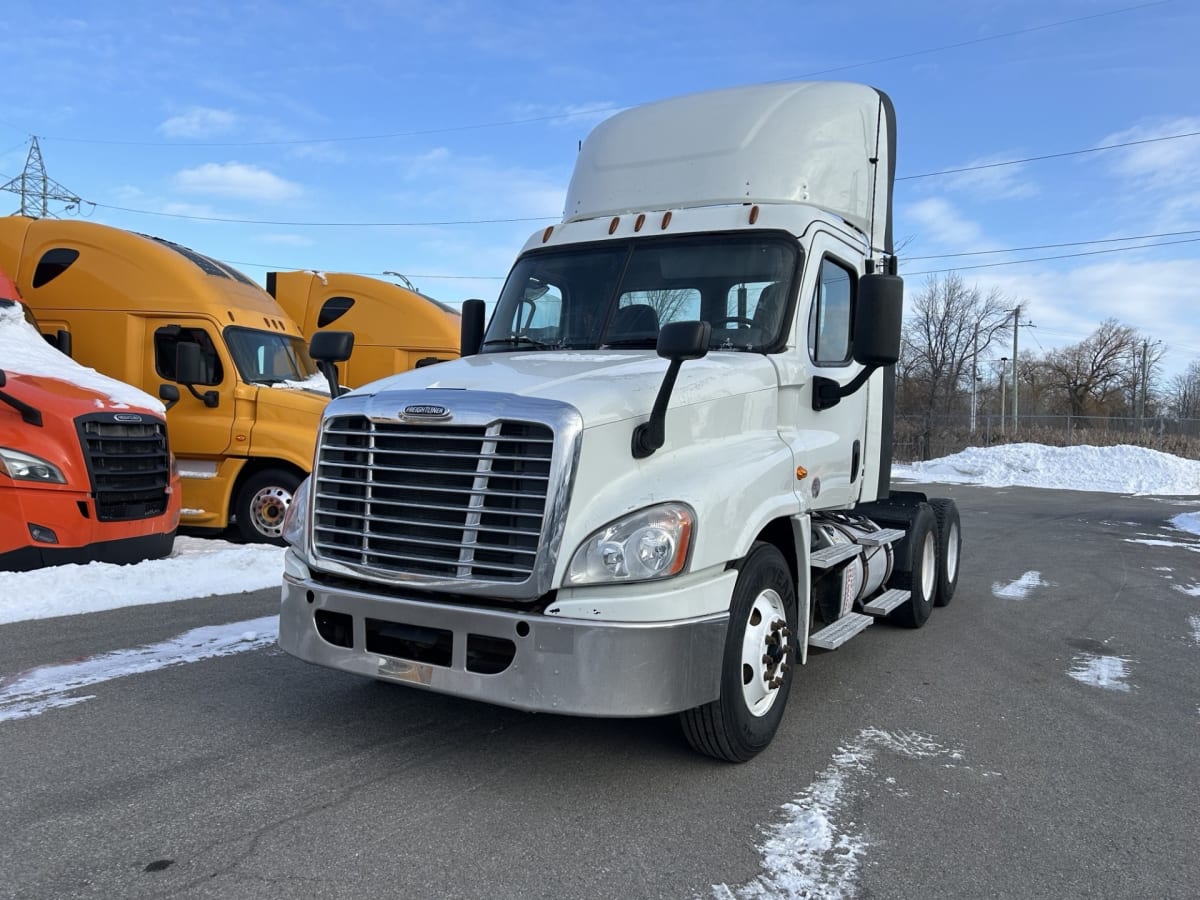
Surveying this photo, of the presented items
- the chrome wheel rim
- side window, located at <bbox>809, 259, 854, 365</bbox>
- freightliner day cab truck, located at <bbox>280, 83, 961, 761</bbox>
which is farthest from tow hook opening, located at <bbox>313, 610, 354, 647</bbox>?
side window, located at <bbox>809, 259, 854, 365</bbox>

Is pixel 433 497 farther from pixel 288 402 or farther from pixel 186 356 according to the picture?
pixel 186 356

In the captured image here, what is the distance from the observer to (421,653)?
374 centimetres

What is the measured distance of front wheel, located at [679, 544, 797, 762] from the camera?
3.82 metres

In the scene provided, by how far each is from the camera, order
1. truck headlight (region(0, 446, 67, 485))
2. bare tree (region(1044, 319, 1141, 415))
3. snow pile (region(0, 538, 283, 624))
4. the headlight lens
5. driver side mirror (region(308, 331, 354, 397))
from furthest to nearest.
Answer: bare tree (region(1044, 319, 1141, 415))
truck headlight (region(0, 446, 67, 485))
snow pile (region(0, 538, 283, 624))
driver side mirror (region(308, 331, 354, 397))
the headlight lens

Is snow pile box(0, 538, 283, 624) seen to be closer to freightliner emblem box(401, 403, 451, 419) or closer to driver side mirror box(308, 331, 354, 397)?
driver side mirror box(308, 331, 354, 397)

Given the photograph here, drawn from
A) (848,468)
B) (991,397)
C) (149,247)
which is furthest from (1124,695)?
(991,397)

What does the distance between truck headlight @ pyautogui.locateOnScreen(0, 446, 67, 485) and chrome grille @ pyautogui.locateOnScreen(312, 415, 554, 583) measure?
4.78 metres

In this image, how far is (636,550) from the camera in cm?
349

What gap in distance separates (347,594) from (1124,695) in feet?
15.0

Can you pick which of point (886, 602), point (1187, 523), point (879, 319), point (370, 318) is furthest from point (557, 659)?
point (1187, 523)

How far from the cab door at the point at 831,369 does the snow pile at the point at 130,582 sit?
17.2 ft

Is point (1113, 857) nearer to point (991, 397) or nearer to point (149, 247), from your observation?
point (149, 247)

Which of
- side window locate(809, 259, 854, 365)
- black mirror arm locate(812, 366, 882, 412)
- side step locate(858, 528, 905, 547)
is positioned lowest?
side step locate(858, 528, 905, 547)

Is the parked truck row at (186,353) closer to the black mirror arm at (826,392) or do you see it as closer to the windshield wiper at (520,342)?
the windshield wiper at (520,342)
